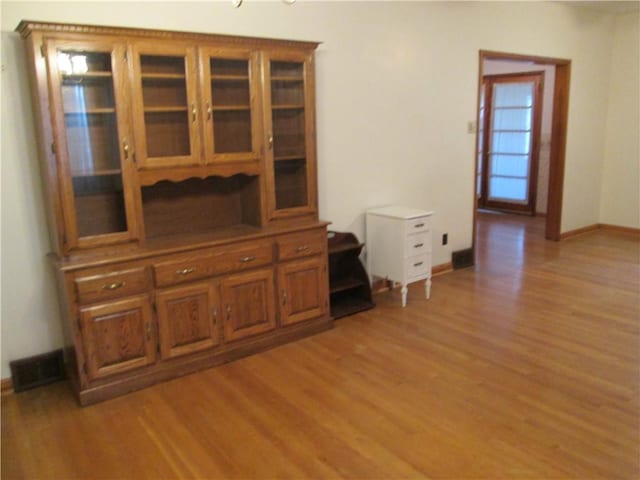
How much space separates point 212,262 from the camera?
3.14 m

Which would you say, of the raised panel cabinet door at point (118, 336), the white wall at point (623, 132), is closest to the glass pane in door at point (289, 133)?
the raised panel cabinet door at point (118, 336)

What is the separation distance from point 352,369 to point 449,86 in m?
2.91

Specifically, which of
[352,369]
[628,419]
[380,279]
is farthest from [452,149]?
[628,419]

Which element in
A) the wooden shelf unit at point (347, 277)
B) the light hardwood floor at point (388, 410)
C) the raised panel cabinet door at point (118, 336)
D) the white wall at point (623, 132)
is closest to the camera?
the light hardwood floor at point (388, 410)

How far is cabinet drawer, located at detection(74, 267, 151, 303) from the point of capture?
272cm

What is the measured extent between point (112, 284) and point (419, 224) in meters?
2.39

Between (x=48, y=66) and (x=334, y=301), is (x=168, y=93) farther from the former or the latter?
(x=334, y=301)

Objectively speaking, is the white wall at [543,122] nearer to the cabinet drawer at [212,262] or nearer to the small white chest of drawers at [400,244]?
the small white chest of drawers at [400,244]

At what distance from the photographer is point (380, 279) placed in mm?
4559

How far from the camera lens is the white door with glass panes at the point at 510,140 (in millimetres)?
7645

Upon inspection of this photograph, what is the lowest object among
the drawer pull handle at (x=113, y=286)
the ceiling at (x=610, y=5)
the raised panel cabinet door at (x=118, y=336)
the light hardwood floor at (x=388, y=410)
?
the light hardwood floor at (x=388, y=410)

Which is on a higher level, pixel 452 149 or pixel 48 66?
pixel 48 66

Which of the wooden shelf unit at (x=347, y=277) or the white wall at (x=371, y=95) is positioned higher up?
the white wall at (x=371, y=95)

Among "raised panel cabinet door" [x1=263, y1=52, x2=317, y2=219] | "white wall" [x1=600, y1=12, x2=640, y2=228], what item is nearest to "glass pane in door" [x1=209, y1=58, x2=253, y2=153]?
"raised panel cabinet door" [x1=263, y1=52, x2=317, y2=219]
